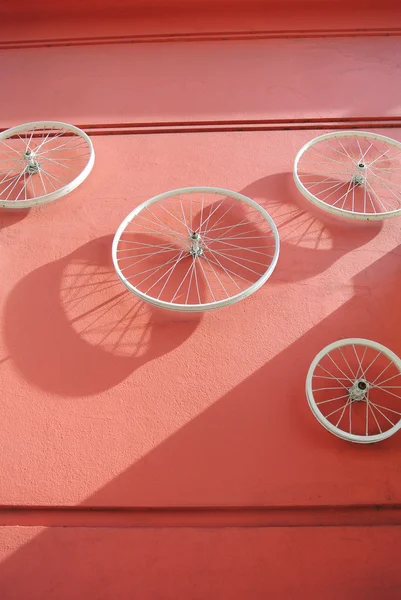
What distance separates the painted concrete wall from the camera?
311 centimetres

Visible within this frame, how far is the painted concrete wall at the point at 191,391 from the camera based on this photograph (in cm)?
311

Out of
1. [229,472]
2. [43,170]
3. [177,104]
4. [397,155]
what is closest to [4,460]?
[229,472]

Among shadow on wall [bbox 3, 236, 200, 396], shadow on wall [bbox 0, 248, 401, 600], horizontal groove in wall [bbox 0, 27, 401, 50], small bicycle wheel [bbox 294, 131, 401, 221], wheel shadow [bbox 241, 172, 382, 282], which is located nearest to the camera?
shadow on wall [bbox 0, 248, 401, 600]

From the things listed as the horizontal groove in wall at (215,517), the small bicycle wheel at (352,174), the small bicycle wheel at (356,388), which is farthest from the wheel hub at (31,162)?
the small bicycle wheel at (356,388)

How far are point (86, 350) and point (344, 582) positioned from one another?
2265 mm

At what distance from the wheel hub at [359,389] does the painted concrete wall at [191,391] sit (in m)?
0.32

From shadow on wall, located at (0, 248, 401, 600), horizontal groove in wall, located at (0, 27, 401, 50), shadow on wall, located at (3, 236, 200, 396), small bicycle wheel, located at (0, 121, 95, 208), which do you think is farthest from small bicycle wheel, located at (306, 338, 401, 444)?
horizontal groove in wall, located at (0, 27, 401, 50)

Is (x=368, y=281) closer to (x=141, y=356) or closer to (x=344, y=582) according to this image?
(x=141, y=356)

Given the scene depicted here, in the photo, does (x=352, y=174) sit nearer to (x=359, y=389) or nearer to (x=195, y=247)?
(x=195, y=247)

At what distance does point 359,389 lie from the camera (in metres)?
3.39

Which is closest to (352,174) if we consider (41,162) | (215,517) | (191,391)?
(191,391)

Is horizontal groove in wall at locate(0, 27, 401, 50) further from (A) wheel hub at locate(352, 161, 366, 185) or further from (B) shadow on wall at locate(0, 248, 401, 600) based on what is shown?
(B) shadow on wall at locate(0, 248, 401, 600)

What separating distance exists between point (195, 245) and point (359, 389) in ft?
5.50

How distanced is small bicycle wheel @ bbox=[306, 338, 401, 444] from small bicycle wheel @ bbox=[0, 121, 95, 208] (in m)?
2.68
